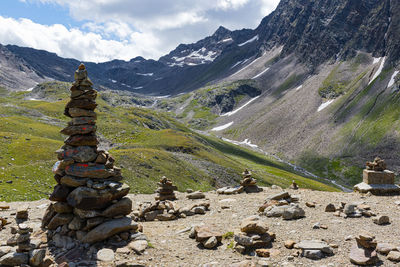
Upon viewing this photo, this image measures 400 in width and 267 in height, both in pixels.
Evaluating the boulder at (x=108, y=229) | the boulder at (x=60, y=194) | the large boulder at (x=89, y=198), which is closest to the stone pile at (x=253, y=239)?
the boulder at (x=108, y=229)

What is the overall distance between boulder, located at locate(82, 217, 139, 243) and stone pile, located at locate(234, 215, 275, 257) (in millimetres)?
7240

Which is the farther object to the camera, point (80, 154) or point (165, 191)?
point (165, 191)

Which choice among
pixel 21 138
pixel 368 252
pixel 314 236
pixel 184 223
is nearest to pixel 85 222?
pixel 184 223

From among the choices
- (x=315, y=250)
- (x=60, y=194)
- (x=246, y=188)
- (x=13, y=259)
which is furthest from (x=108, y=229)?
(x=246, y=188)

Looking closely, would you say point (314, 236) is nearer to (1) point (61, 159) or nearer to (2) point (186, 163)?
(1) point (61, 159)

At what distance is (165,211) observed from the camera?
25562 mm

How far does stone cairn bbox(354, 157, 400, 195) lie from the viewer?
27.5 m

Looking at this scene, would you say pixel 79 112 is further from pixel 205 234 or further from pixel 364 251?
pixel 364 251

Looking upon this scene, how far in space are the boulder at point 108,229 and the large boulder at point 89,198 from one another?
142 centimetres

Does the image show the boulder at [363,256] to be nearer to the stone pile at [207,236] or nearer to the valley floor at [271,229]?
the valley floor at [271,229]

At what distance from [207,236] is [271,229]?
4.58 m

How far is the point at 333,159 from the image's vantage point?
6934 inches

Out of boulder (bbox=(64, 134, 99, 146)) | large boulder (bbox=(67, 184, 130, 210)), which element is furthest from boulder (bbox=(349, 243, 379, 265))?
boulder (bbox=(64, 134, 99, 146))

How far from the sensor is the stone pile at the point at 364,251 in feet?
47.2
